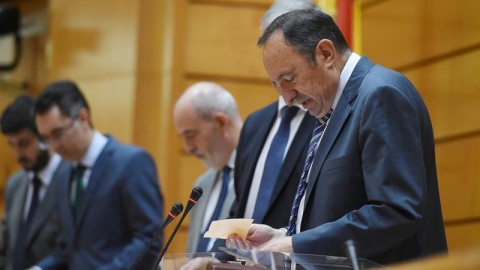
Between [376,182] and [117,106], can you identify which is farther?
[117,106]

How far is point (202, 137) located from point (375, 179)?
191 cm

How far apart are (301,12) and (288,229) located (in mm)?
678

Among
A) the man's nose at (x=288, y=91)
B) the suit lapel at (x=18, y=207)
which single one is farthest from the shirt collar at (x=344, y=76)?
the suit lapel at (x=18, y=207)

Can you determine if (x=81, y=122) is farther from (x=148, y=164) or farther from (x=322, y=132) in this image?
(x=322, y=132)

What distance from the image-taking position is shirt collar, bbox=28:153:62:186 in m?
5.31

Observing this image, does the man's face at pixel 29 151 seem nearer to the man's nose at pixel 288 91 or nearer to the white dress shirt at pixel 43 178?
the white dress shirt at pixel 43 178

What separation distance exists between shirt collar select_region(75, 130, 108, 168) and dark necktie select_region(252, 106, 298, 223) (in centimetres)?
160

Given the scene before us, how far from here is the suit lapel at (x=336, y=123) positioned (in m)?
2.48

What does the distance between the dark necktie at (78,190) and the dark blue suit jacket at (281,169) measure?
130 cm

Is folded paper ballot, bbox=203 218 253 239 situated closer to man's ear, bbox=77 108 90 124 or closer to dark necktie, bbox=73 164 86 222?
dark necktie, bbox=73 164 86 222

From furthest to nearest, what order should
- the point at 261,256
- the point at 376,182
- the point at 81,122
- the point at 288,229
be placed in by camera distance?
the point at 81,122, the point at 288,229, the point at 376,182, the point at 261,256

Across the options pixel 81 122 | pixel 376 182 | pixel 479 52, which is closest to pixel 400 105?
pixel 376 182

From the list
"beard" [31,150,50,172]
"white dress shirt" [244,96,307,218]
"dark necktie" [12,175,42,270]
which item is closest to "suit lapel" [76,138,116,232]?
"dark necktie" [12,175,42,270]

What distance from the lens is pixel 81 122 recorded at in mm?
4641
